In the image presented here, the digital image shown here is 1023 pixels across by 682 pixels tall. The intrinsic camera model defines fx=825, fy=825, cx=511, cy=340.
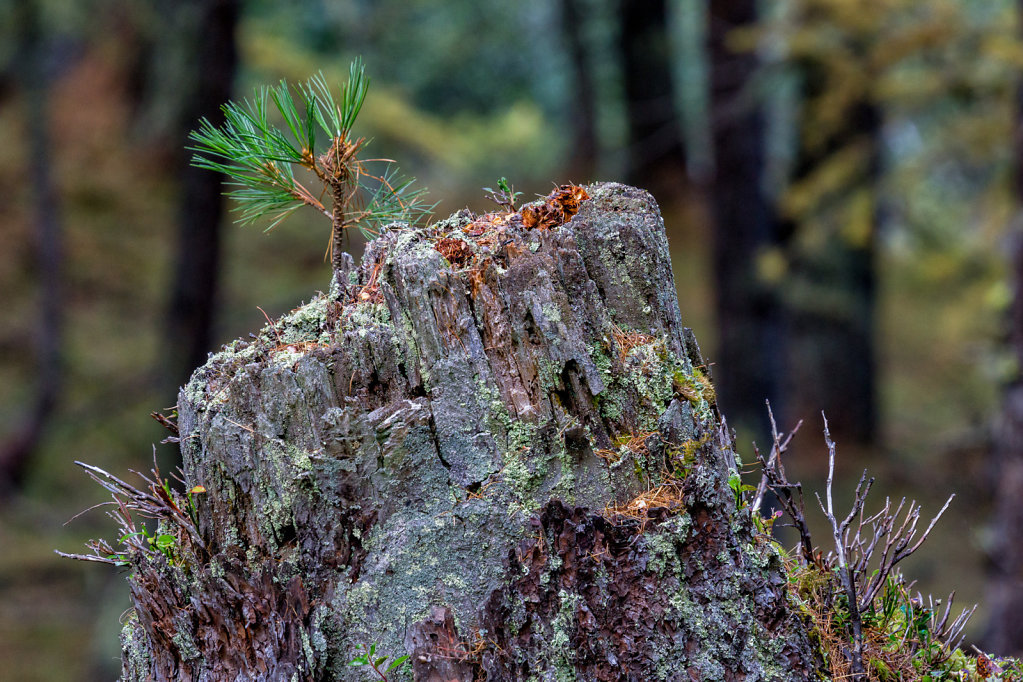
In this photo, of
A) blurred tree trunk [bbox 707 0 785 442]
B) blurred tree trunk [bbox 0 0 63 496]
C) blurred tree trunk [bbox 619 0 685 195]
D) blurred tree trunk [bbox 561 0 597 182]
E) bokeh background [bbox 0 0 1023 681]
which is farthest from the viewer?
blurred tree trunk [bbox 561 0 597 182]

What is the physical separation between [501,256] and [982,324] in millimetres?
9406

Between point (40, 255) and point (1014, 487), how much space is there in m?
10.0

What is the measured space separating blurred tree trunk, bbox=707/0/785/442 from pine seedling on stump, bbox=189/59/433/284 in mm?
5057

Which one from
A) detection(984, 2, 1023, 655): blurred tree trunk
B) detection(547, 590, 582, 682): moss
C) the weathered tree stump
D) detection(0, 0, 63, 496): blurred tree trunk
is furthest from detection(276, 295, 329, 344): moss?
detection(0, 0, 63, 496): blurred tree trunk

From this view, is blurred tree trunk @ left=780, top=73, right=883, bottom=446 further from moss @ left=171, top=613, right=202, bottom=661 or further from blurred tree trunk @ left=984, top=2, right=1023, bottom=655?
moss @ left=171, top=613, right=202, bottom=661

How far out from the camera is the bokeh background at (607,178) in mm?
6238

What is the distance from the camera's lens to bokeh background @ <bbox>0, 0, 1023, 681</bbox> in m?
6.24

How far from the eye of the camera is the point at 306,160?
1.87 metres

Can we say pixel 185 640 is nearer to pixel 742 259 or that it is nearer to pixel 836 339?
pixel 742 259

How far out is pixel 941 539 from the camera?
9391 mm

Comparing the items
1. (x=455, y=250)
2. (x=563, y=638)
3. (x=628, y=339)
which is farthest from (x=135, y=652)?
(x=628, y=339)

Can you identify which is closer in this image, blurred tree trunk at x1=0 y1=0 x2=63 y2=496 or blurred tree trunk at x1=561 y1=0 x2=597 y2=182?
blurred tree trunk at x1=0 y1=0 x2=63 y2=496

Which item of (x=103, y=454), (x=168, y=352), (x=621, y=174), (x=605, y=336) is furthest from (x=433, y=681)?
(x=103, y=454)

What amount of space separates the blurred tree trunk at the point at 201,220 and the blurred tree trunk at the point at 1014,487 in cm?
512
